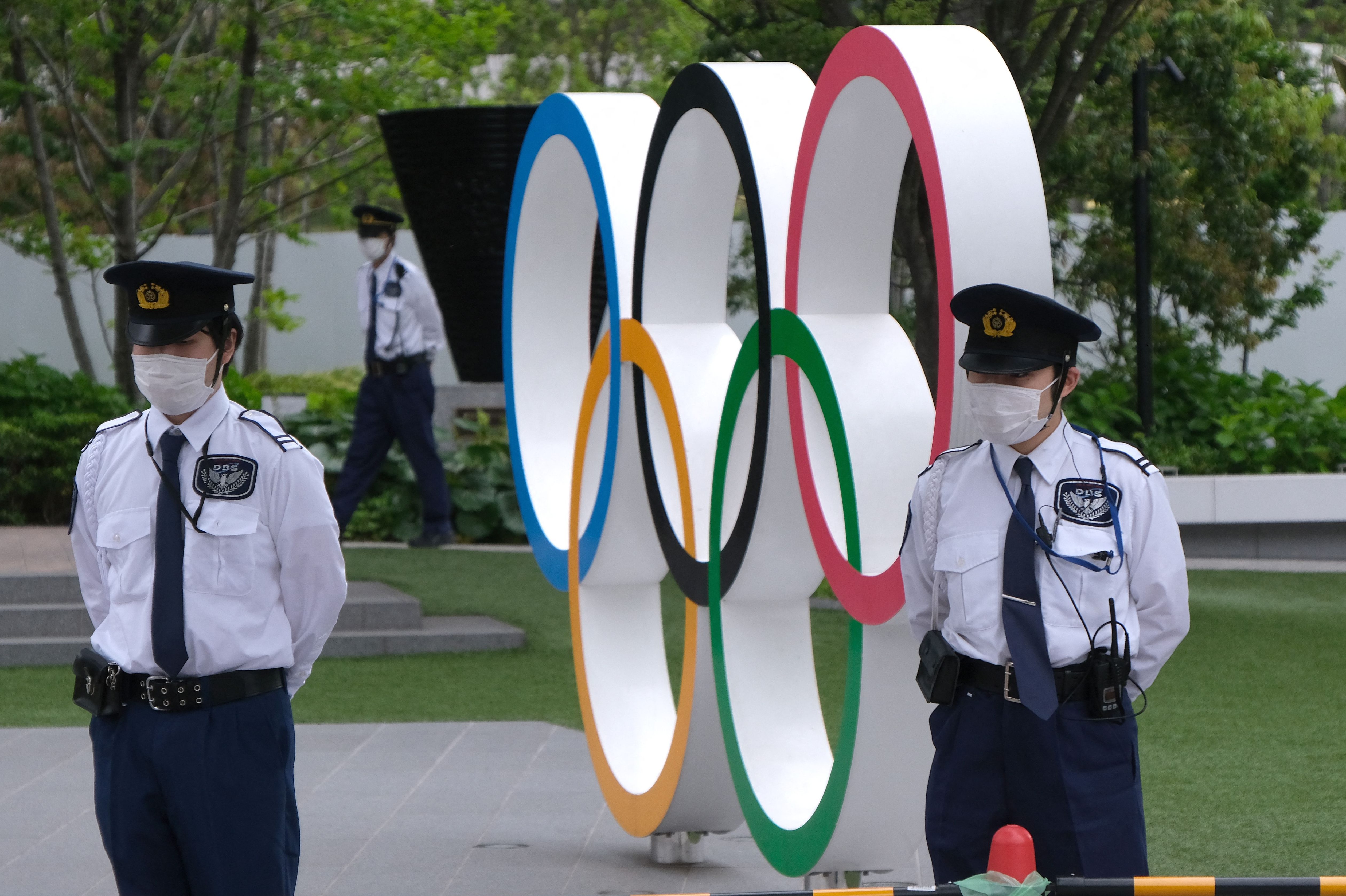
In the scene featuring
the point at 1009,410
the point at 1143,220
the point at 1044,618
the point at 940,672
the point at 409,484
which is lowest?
the point at 409,484

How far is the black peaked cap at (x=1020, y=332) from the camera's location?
3.46m

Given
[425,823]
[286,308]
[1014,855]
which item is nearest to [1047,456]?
[1014,855]

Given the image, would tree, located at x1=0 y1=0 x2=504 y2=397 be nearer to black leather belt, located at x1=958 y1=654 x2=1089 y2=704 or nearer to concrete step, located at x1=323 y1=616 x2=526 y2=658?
concrete step, located at x1=323 y1=616 x2=526 y2=658

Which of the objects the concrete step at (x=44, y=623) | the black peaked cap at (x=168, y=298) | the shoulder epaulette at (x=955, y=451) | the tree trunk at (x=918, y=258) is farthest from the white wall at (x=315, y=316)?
the black peaked cap at (x=168, y=298)

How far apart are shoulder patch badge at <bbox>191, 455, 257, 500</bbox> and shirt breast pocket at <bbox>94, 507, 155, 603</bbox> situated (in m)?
0.13

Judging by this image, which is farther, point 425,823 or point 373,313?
point 373,313

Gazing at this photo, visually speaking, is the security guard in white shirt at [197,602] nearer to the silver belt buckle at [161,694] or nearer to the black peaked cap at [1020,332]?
the silver belt buckle at [161,694]

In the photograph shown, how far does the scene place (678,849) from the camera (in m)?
5.78

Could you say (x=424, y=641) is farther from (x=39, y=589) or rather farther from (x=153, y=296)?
(x=153, y=296)

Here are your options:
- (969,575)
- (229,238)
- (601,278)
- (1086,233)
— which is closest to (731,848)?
(969,575)

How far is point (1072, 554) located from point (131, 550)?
76.6 inches

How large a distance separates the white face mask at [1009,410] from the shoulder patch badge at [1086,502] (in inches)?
5.3

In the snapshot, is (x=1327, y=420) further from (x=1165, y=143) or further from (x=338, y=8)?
(x=338, y=8)

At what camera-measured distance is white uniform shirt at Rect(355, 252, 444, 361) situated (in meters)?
11.1
